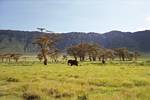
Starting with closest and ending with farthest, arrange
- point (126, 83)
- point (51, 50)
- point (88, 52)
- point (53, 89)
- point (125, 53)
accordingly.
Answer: point (53, 89) < point (126, 83) < point (51, 50) < point (88, 52) < point (125, 53)

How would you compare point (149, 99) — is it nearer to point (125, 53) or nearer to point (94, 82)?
point (94, 82)

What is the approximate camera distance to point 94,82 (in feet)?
71.7

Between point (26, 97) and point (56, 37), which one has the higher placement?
point (56, 37)

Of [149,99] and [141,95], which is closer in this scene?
[149,99]

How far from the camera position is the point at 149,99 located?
13.5m

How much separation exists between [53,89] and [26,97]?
2044 millimetres

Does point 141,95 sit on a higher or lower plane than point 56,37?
lower

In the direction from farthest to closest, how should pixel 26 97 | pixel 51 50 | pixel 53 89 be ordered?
1. pixel 51 50
2. pixel 53 89
3. pixel 26 97

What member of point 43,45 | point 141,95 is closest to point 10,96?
point 141,95

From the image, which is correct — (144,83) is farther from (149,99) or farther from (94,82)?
(149,99)

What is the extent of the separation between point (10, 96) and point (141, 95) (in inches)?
277

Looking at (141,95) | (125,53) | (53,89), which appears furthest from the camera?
(125,53)

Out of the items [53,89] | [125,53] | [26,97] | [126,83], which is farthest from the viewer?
[125,53]

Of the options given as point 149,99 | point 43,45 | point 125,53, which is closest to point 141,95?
point 149,99
